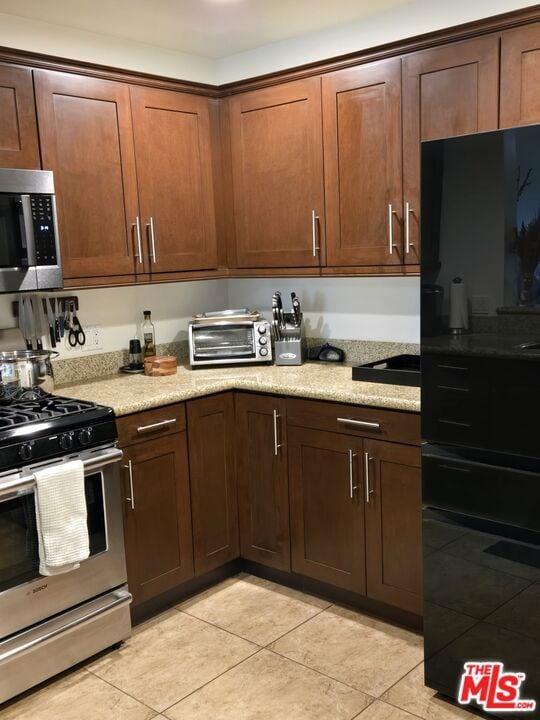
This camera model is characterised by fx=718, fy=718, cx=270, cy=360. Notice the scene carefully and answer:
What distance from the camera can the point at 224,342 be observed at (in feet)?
11.7

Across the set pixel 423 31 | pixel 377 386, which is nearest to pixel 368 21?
pixel 423 31

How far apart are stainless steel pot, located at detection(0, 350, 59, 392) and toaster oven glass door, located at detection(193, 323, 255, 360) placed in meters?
0.82

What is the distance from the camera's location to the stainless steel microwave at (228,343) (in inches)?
139

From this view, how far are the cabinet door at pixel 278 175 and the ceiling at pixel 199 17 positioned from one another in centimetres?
25

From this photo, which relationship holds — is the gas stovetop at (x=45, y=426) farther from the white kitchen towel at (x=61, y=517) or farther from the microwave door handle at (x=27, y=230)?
the microwave door handle at (x=27, y=230)

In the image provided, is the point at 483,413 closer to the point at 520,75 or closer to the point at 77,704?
the point at 520,75

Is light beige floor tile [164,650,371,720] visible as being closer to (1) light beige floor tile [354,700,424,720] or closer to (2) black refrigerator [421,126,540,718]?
(1) light beige floor tile [354,700,424,720]

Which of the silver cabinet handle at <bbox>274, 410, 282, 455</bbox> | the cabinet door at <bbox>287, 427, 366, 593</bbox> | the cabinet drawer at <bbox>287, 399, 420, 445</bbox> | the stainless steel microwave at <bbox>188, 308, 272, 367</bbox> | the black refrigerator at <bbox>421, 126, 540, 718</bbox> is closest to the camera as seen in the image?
the black refrigerator at <bbox>421, 126, 540, 718</bbox>

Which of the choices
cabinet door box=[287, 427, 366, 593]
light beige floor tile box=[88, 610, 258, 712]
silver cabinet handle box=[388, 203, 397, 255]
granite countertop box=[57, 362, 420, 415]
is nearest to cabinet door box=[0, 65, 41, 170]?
granite countertop box=[57, 362, 420, 415]

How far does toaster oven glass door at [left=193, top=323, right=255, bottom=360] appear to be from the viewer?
11.6 feet

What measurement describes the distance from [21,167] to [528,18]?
1.94m

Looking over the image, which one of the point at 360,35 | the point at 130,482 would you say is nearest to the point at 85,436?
the point at 130,482

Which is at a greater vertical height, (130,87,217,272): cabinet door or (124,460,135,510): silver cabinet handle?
(130,87,217,272): cabinet door

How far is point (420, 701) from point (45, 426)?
5.20 feet
